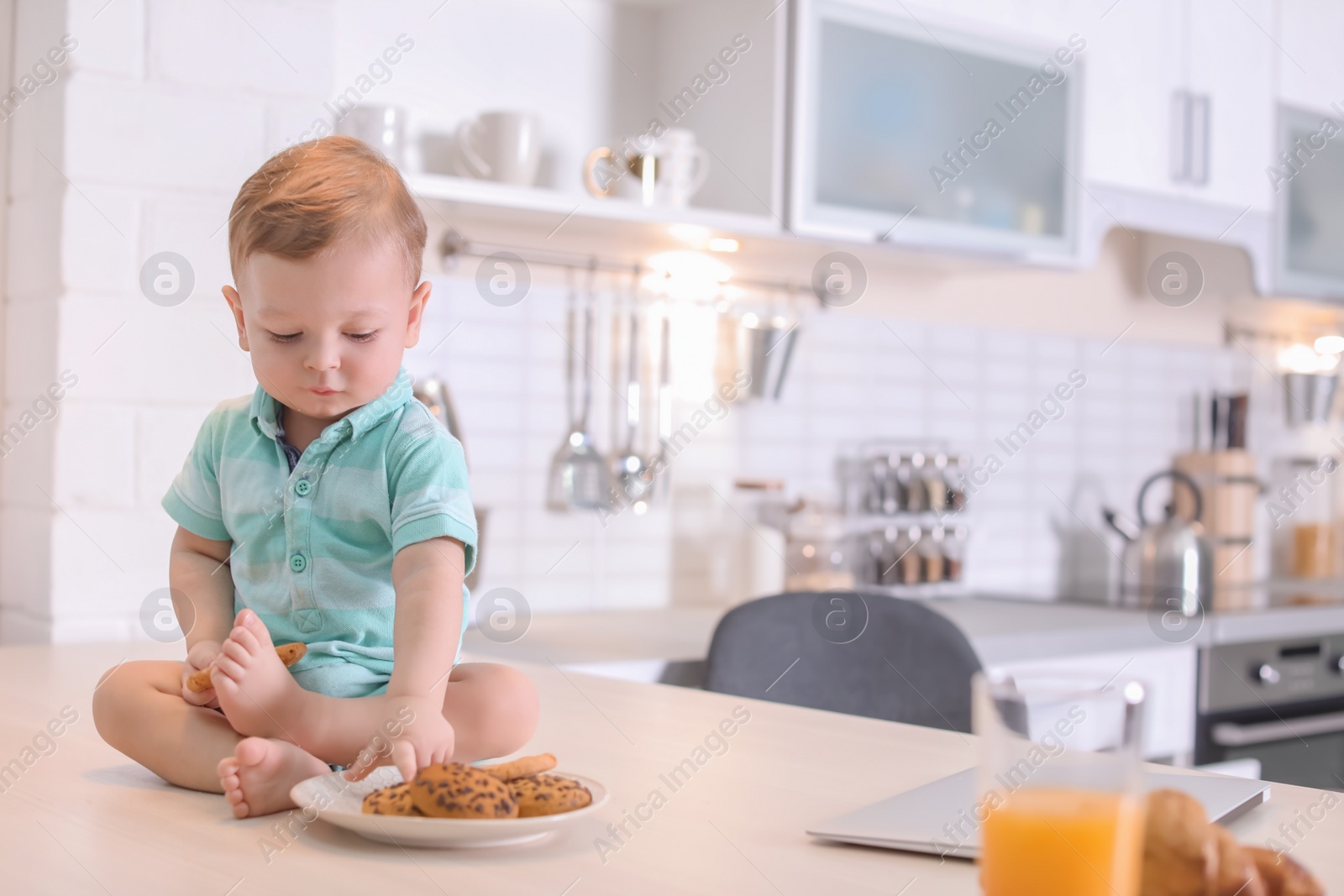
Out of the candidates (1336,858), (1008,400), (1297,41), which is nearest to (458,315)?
(1008,400)

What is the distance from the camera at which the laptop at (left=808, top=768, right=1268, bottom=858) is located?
0.64 meters

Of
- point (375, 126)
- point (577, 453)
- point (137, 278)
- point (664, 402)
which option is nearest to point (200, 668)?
point (137, 278)

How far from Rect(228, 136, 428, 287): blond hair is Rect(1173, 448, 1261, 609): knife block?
2.48 meters

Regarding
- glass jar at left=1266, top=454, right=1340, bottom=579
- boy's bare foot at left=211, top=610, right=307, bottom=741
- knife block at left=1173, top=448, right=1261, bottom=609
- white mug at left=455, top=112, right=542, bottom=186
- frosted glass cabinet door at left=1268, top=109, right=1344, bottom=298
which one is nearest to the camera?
boy's bare foot at left=211, top=610, right=307, bottom=741

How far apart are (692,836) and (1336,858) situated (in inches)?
12.7

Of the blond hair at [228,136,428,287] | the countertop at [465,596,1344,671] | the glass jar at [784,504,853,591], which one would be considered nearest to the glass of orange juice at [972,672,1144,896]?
the blond hair at [228,136,428,287]

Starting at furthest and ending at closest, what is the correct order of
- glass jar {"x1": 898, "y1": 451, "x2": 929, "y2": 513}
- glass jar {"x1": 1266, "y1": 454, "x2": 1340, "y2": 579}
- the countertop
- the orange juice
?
glass jar {"x1": 1266, "y1": 454, "x2": 1340, "y2": 579} → glass jar {"x1": 898, "y1": 451, "x2": 929, "y2": 513} → the countertop → the orange juice

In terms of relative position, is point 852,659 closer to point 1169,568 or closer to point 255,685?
point 255,685

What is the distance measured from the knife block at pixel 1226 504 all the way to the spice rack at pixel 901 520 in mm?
675

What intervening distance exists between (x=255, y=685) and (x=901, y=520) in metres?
1.93

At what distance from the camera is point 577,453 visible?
2.12m

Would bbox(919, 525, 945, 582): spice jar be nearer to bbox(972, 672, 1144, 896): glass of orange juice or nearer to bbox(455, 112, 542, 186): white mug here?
bbox(455, 112, 542, 186): white mug

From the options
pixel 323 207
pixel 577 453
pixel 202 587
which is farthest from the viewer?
pixel 577 453

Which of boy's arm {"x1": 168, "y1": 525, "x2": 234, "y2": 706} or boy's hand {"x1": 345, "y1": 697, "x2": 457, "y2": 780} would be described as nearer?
boy's hand {"x1": 345, "y1": 697, "x2": 457, "y2": 780}
